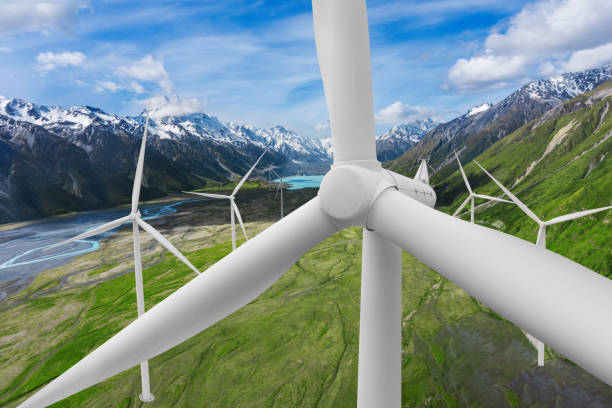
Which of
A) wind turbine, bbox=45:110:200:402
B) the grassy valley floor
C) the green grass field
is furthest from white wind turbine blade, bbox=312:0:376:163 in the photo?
the grassy valley floor

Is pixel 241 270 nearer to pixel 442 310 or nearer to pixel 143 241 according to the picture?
pixel 442 310

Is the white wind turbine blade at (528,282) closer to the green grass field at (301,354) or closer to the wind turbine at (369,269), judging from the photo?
the wind turbine at (369,269)

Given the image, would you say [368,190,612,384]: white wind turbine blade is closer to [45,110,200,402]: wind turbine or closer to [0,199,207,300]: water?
[45,110,200,402]: wind turbine

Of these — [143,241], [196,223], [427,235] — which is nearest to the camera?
[427,235]

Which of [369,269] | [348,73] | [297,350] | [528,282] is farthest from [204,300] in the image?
[297,350]

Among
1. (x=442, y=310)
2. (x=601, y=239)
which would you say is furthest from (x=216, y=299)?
(x=601, y=239)

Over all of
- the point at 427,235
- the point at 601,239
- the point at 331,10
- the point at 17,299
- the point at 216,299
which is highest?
the point at 331,10
